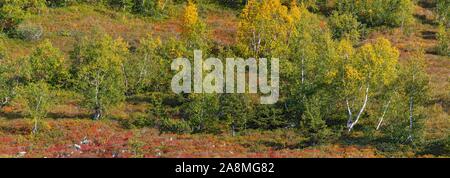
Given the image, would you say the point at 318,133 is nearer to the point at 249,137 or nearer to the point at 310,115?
the point at 310,115

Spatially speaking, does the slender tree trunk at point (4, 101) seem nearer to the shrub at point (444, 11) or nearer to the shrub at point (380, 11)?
the shrub at point (380, 11)

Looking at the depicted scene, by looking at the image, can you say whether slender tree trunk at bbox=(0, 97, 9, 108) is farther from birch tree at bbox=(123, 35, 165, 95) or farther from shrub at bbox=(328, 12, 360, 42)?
shrub at bbox=(328, 12, 360, 42)

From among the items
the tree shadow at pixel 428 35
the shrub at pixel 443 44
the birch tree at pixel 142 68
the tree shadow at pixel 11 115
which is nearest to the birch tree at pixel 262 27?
the birch tree at pixel 142 68

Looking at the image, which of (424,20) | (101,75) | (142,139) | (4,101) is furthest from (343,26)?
(4,101)

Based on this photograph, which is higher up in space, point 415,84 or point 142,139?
point 415,84

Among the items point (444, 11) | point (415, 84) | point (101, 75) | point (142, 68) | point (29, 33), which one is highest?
point (444, 11)

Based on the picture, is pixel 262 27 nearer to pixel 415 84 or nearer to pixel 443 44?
pixel 443 44

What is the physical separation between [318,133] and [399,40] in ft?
159

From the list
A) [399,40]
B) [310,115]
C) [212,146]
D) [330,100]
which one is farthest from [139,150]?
[399,40]

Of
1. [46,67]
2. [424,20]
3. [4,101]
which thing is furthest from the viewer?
[424,20]

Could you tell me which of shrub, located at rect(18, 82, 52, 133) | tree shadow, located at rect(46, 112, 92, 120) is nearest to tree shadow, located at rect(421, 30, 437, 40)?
tree shadow, located at rect(46, 112, 92, 120)

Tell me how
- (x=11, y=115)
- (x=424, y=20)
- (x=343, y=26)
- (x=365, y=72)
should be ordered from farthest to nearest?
1. (x=424, y=20)
2. (x=343, y=26)
3. (x=11, y=115)
4. (x=365, y=72)

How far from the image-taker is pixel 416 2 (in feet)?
371

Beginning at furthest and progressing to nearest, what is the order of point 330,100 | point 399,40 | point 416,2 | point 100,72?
point 416,2 < point 399,40 < point 100,72 < point 330,100
